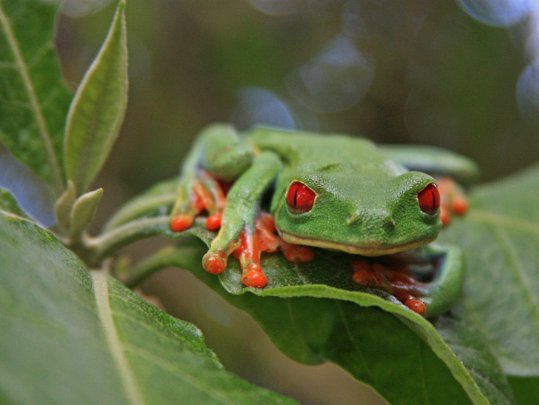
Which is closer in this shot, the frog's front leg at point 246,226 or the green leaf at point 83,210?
the frog's front leg at point 246,226

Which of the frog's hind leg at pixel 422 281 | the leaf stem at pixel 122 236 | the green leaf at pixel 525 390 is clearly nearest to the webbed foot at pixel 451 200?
the frog's hind leg at pixel 422 281

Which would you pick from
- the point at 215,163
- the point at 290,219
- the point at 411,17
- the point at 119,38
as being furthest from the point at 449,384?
the point at 411,17

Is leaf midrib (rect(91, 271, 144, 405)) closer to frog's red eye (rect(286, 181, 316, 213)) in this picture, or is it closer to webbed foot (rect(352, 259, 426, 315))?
frog's red eye (rect(286, 181, 316, 213))

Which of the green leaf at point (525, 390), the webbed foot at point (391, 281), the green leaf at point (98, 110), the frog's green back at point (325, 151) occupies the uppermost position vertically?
the green leaf at point (98, 110)

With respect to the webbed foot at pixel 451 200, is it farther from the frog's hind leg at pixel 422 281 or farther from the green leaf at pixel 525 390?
the green leaf at pixel 525 390

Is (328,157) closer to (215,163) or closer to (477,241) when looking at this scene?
(215,163)

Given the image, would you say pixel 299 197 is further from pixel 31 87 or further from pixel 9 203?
pixel 31 87

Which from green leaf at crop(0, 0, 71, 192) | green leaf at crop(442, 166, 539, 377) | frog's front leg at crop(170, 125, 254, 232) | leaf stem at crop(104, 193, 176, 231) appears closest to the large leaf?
frog's front leg at crop(170, 125, 254, 232)
